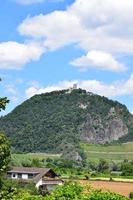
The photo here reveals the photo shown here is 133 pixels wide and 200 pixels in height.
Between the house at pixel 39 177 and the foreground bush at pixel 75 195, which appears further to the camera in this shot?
the house at pixel 39 177

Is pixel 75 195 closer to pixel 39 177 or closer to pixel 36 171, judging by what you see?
pixel 39 177

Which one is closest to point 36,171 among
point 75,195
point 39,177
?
point 39,177

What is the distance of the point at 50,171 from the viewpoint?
4488 inches

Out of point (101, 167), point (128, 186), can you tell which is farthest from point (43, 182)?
point (101, 167)

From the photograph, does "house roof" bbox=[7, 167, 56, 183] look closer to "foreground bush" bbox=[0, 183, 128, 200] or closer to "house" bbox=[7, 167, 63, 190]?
"house" bbox=[7, 167, 63, 190]

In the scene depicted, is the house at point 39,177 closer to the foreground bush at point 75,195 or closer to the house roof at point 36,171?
the house roof at point 36,171

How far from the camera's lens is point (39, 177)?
108562 millimetres

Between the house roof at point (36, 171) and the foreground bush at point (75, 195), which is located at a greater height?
the house roof at point (36, 171)

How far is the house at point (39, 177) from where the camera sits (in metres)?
107

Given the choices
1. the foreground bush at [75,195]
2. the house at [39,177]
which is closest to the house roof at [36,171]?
the house at [39,177]

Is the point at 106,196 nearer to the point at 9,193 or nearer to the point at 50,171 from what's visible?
the point at 9,193

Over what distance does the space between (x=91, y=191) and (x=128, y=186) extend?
88.8 metres

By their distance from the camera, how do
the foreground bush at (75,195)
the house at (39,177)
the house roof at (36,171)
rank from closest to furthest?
the foreground bush at (75,195)
the house at (39,177)
the house roof at (36,171)

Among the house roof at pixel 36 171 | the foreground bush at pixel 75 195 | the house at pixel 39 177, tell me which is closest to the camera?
the foreground bush at pixel 75 195
